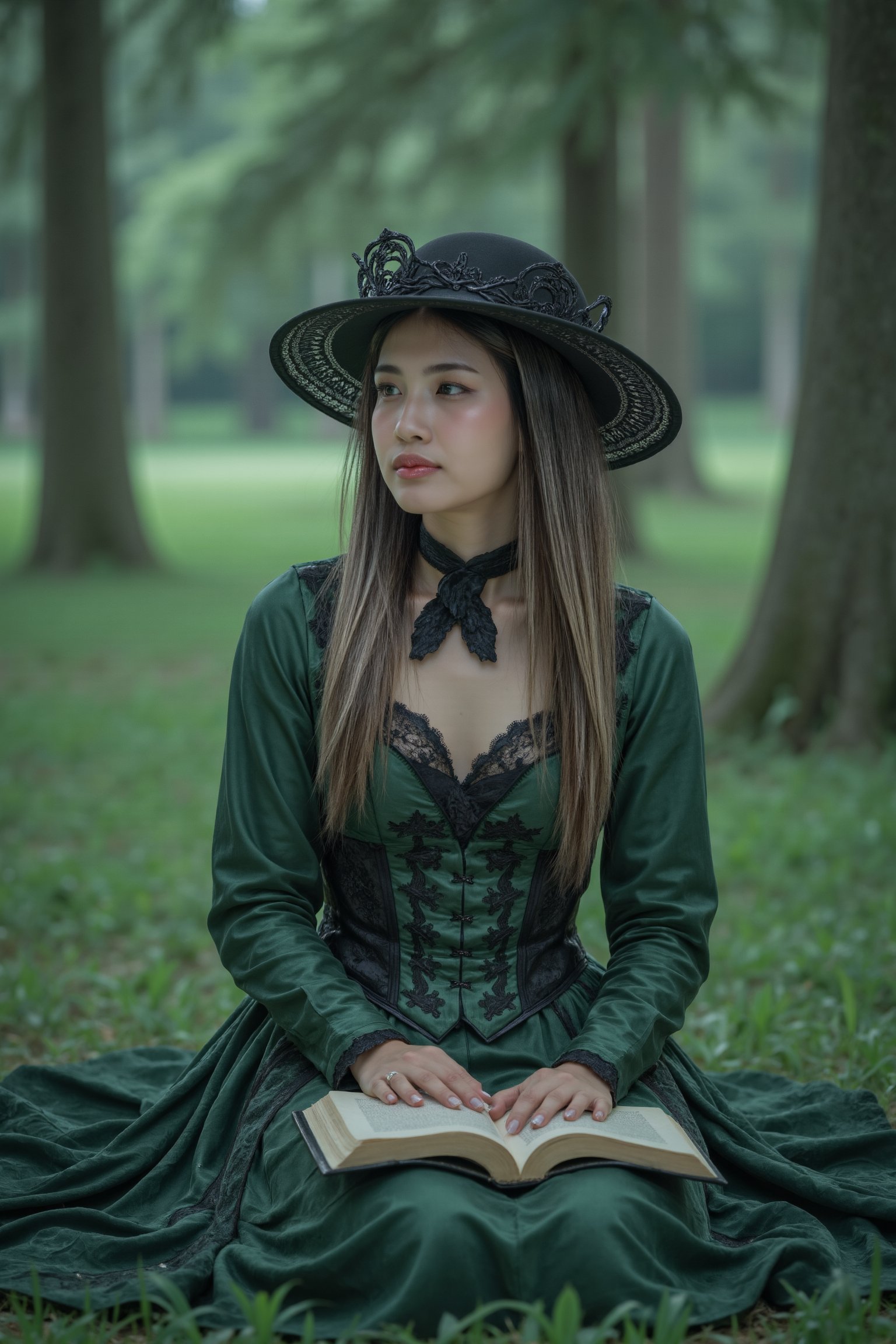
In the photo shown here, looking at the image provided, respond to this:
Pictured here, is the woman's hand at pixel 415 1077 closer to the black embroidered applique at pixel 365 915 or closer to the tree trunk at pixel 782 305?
the black embroidered applique at pixel 365 915

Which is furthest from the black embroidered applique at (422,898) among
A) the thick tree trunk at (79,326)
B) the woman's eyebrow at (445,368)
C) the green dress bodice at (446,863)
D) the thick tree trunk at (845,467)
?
the thick tree trunk at (79,326)

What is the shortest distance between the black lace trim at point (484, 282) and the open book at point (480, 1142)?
Result: 1354 mm

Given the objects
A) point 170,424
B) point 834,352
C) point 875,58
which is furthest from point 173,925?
point 170,424

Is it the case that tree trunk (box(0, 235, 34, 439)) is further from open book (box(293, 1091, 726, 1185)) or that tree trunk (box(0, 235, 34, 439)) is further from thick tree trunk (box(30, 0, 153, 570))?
open book (box(293, 1091, 726, 1185))

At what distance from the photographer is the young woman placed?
2.60 meters

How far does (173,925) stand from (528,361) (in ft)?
9.87

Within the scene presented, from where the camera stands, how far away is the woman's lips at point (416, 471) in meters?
2.68

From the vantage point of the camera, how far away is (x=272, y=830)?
9.19 ft

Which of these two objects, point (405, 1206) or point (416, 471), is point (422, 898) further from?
point (416, 471)

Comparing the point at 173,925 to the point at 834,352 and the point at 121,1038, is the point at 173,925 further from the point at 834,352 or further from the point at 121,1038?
the point at 834,352

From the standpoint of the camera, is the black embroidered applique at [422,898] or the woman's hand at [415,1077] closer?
the woman's hand at [415,1077]

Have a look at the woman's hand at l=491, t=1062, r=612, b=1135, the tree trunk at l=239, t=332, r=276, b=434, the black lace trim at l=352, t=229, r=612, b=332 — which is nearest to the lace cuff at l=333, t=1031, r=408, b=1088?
the woman's hand at l=491, t=1062, r=612, b=1135

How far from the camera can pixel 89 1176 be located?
2898mm

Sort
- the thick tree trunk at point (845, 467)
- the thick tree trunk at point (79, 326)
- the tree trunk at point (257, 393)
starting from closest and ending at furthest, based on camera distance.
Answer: the thick tree trunk at point (845, 467), the thick tree trunk at point (79, 326), the tree trunk at point (257, 393)
